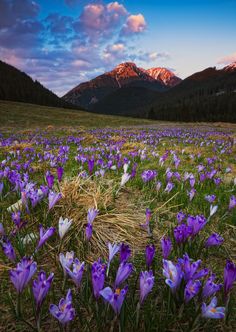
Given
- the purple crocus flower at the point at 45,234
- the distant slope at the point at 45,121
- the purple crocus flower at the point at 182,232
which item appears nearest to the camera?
A: the purple crocus flower at the point at 45,234

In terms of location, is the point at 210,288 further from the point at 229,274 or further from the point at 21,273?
the point at 21,273

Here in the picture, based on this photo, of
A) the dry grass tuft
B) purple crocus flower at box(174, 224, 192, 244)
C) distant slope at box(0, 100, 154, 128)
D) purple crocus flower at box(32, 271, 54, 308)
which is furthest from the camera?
distant slope at box(0, 100, 154, 128)

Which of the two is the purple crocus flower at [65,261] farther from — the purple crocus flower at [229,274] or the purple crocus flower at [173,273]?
the purple crocus flower at [229,274]

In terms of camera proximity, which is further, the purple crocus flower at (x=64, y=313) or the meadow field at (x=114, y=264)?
the meadow field at (x=114, y=264)

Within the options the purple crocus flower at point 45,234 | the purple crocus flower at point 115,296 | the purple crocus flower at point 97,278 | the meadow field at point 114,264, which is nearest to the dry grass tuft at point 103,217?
the meadow field at point 114,264

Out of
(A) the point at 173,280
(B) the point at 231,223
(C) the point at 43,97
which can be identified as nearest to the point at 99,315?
(A) the point at 173,280

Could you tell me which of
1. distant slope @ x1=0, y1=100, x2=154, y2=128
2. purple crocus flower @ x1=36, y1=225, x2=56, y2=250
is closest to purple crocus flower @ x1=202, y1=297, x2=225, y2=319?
purple crocus flower @ x1=36, y1=225, x2=56, y2=250

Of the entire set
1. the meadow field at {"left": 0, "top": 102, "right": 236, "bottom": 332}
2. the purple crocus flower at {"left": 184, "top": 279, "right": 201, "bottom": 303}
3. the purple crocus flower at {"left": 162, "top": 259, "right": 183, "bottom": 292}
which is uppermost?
the purple crocus flower at {"left": 162, "top": 259, "right": 183, "bottom": 292}

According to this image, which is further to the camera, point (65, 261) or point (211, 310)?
point (65, 261)

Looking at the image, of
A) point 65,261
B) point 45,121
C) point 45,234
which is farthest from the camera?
point 45,121

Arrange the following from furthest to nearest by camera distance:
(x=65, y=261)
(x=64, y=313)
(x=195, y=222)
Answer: (x=195, y=222) < (x=65, y=261) < (x=64, y=313)

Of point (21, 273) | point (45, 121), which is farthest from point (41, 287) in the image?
point (45, 121)

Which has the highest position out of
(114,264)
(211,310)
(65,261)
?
(65,261)

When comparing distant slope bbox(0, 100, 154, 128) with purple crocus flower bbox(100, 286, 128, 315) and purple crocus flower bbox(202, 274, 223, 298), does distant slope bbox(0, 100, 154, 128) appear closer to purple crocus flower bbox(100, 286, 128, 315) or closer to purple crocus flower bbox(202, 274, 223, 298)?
purple crocus flower bbox(202, 274, 223, 298)
